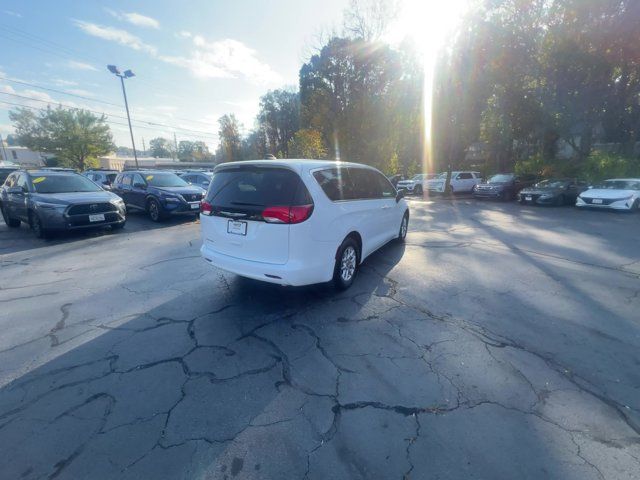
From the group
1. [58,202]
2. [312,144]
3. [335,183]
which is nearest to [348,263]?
[335,183]

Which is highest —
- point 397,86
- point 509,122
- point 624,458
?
point 397,86

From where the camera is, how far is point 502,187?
56.2 ft

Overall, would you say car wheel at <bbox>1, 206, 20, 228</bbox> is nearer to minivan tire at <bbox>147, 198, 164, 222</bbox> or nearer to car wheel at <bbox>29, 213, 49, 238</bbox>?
car wheel at <bbox>29, 213, 49, 238</bbox>

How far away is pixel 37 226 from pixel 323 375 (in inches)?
359

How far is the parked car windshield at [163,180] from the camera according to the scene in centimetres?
1108

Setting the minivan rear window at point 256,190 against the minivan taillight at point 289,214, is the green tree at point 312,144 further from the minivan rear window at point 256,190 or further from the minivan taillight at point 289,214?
the minivan taillight at point 289,214

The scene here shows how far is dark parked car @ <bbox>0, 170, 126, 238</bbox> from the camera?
296 inches

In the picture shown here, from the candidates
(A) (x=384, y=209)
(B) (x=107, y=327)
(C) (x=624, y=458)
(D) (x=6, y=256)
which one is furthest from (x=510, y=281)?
(D) (x=6, y=256)

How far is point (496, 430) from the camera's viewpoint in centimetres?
220

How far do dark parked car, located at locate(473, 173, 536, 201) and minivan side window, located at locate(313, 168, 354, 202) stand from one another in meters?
15.7

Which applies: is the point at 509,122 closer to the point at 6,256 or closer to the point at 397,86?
the point at 397,86

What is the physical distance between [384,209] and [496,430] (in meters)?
3.98

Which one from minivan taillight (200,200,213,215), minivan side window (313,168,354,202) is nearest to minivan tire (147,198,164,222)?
minivan taillight (200,200,213,215)

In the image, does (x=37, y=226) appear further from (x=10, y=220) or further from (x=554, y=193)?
(x=554, y=193)
